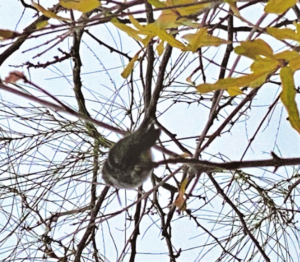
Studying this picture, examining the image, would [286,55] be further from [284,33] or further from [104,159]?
[104,159]

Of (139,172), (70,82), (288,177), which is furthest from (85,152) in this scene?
(139,172)

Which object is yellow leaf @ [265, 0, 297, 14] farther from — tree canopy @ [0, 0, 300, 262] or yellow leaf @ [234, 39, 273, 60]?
tree canopy @ [0, 0, 300, 262]

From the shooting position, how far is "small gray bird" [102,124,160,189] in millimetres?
262

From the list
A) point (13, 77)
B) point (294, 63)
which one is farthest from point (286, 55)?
point (13, 77)

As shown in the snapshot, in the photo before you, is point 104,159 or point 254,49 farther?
point 104,159

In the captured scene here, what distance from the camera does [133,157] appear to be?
0.26 meters

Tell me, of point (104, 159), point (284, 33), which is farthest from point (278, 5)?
point (104, 159)

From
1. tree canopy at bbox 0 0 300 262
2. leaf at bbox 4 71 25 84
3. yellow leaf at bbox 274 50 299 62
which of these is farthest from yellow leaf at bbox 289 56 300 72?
tree canopy at bbox 0 0 300 262

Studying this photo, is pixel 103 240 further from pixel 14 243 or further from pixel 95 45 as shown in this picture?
pixel 95 45

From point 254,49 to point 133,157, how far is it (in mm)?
86

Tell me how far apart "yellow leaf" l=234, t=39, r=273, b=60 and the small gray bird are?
0.20 feet

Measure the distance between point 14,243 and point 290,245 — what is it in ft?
1.28

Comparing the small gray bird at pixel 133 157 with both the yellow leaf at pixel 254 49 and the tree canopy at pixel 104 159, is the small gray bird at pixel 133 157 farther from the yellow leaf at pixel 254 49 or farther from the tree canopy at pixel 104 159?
the tree canopy at pixel 104 159

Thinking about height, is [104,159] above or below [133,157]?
above
